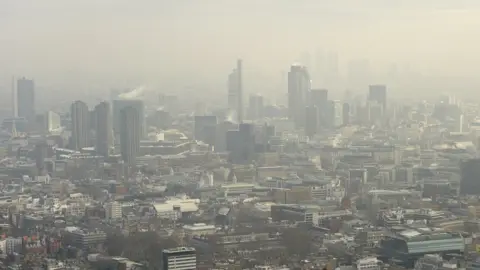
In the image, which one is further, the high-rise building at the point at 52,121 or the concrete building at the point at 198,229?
the high-rise building at the point at 52,121

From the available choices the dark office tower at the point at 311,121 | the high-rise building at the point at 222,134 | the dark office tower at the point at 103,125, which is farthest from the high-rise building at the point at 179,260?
the dark office tower at the point at 311,121

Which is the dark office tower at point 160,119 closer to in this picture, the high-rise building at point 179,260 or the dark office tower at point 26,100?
the dark office tower at point 26,100

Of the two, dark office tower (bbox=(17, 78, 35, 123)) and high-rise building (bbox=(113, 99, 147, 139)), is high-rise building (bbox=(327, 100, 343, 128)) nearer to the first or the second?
high-rise building (bbox=(113, 99, 147, 139))

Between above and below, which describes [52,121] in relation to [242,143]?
above

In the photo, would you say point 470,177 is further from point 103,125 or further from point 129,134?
point 103,125

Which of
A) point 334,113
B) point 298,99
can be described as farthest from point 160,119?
point 334,113

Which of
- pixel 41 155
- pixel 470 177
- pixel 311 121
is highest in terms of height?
pixel 311 121
